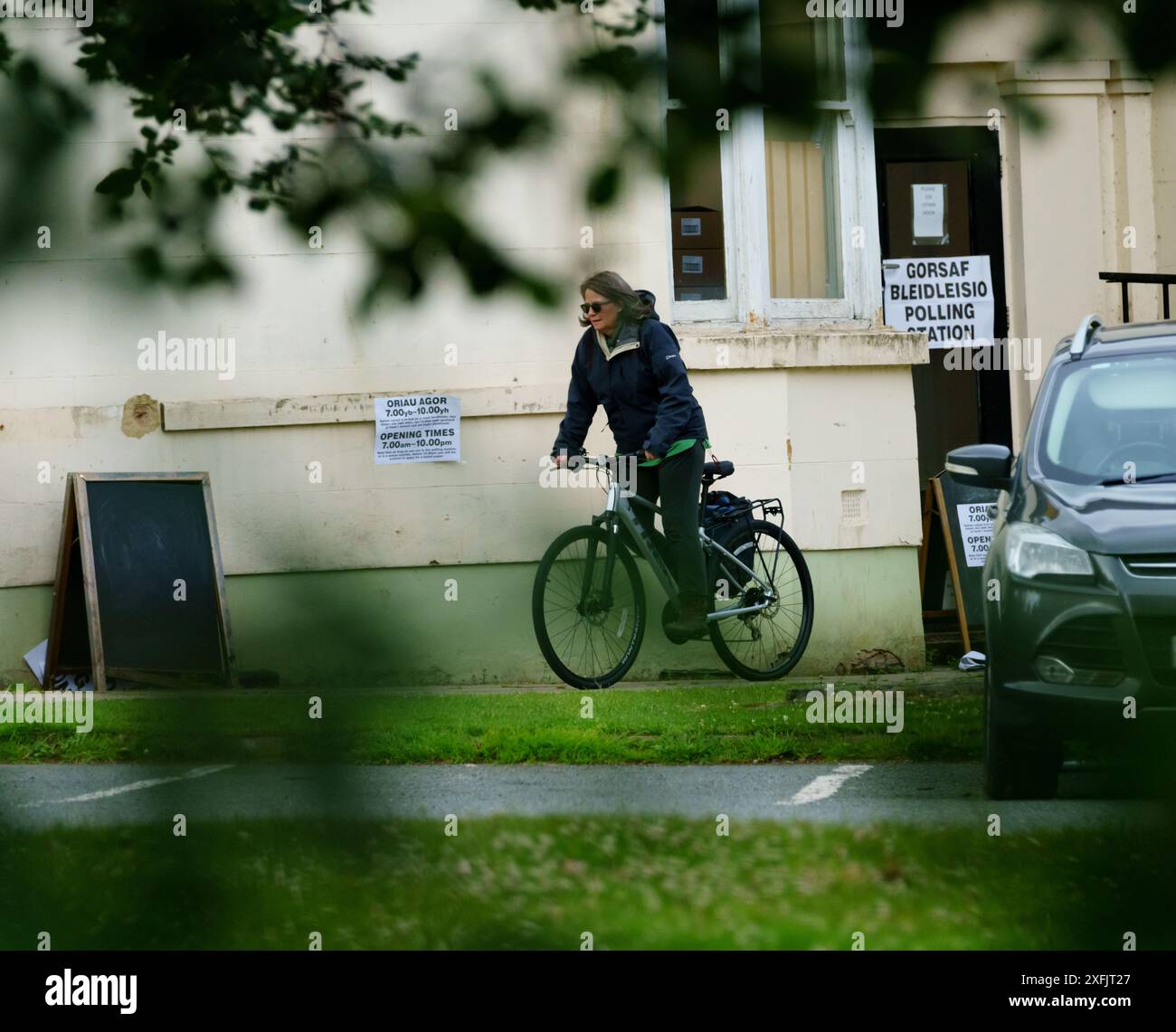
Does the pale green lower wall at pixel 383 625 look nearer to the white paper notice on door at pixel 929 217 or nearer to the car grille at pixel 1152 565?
the car grille at pixel 1152 565

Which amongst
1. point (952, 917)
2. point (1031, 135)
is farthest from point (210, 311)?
point (952, 917)

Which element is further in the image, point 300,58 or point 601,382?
A: point 601,382

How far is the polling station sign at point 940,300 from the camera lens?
35.6 feet

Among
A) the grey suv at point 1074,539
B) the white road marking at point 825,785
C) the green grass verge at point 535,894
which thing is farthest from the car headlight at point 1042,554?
the green grass verge at point 535,894

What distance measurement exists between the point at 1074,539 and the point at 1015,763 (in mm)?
873

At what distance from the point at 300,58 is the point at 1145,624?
2.21 m

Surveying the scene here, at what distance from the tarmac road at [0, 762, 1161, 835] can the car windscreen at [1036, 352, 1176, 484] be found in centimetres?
96

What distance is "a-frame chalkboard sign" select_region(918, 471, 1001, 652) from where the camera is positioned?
392 inches

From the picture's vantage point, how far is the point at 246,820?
1284mm

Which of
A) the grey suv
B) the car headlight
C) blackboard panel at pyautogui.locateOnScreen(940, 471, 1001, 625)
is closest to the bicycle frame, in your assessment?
the grey suv

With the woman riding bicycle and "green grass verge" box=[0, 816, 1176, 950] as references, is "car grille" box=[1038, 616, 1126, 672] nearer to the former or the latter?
"green grass verge" box=[0, 816, 1176, 950]

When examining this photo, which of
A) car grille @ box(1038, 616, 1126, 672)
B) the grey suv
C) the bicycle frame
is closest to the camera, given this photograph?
the bicycle frame

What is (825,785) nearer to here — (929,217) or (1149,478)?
(1149,478)
